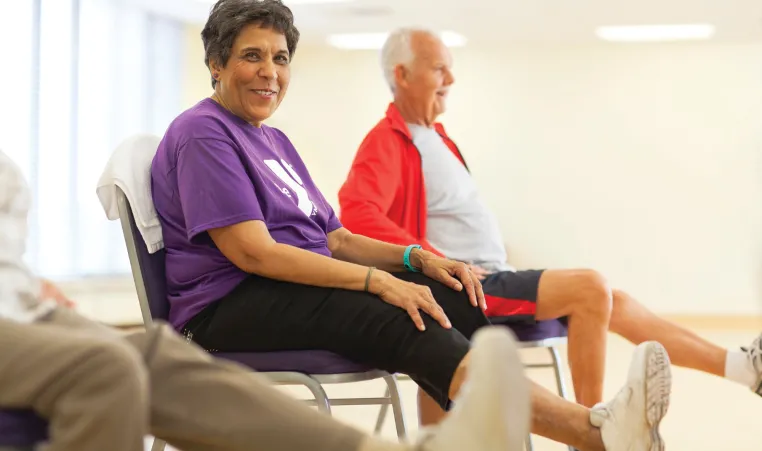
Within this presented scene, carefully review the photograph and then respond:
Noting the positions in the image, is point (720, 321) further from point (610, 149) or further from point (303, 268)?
point (303, 268)

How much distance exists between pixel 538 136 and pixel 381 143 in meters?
5.97

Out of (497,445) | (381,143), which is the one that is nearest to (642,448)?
(497,445)

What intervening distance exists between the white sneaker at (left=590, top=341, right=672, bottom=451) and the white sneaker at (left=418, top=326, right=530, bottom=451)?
16.7 inches

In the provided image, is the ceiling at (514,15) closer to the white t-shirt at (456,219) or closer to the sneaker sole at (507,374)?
the white t-shirt at (456,219)

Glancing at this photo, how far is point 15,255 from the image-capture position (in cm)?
121

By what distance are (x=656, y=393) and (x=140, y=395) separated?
88 cm

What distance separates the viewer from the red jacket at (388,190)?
7.60ft

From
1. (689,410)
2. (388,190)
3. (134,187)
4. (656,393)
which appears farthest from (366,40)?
(656,393)

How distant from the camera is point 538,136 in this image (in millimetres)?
8273

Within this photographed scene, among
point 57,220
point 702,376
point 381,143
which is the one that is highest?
point 381,143

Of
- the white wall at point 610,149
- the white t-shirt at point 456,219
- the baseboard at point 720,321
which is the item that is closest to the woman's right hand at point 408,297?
the white t-shirt at point 456,219

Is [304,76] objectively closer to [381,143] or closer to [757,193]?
[757,193]

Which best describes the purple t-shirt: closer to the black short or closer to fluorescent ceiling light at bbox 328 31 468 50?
the black short

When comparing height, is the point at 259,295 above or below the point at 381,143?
below
